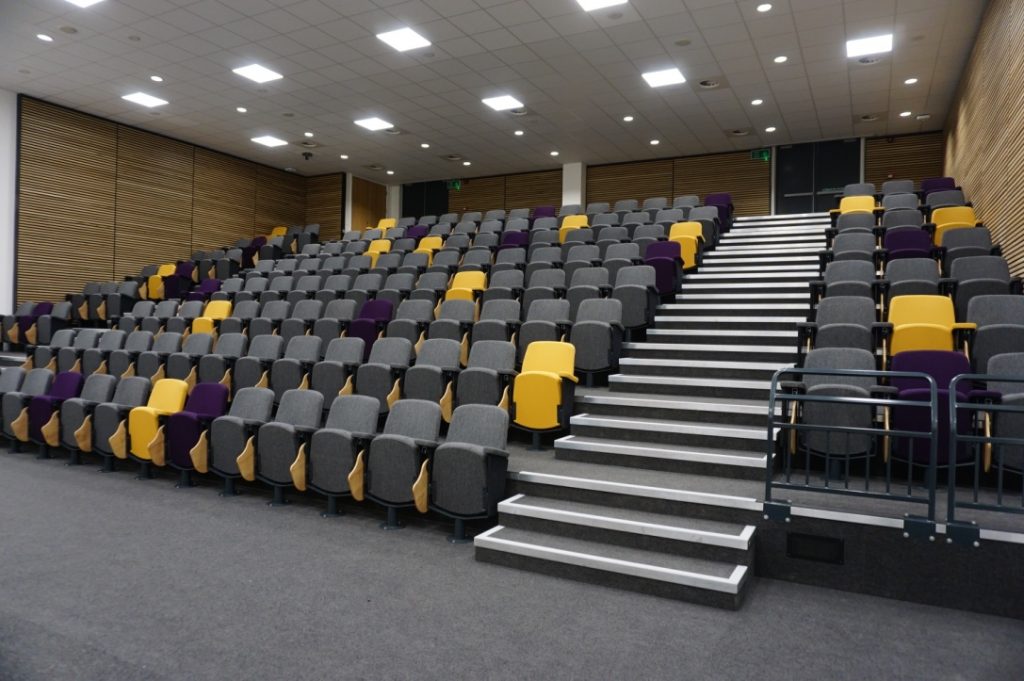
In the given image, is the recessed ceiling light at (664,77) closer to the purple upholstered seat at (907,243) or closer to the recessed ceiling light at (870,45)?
the recessed ceiling light at (870,45)

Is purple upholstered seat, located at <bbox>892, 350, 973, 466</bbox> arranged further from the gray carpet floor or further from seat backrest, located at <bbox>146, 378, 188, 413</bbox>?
seat backrest, located at <bbox>146, 378, 188, 413</bbox>

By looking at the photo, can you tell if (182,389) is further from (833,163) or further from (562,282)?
(833,163)

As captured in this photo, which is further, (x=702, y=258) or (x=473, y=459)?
(x=702, y=258)

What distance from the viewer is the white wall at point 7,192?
876 cm

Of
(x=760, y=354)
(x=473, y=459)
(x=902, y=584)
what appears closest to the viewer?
(x=902, y=584)

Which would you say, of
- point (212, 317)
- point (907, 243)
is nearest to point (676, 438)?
point (907, 243)

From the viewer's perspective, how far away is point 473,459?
3.31 m

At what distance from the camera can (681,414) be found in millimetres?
4066

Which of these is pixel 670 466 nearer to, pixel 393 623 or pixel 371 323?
pixel 393 623

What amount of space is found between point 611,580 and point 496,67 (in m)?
6.70

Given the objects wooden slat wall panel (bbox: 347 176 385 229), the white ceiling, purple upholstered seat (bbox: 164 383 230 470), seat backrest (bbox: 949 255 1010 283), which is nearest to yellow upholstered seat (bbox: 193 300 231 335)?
purple upholstered seat (bbox: 164 383 230 470)

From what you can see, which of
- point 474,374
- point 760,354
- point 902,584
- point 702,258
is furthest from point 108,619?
point 702,258

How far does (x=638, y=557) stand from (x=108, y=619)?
209 centimetres

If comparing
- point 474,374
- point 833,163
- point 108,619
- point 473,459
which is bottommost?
point 108,619
